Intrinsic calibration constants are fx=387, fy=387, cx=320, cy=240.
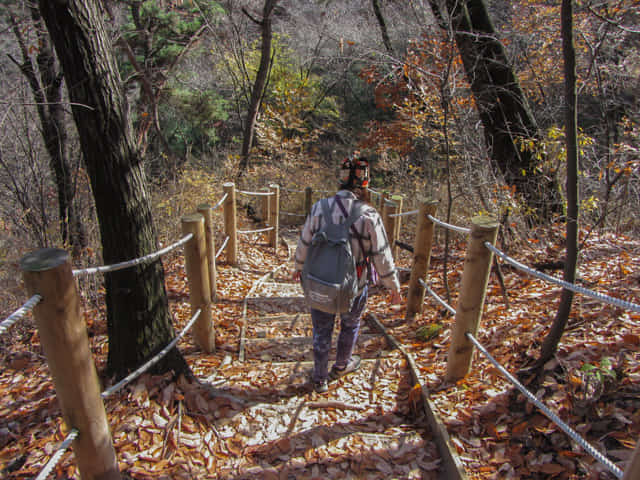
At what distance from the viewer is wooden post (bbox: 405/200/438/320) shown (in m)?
3.66

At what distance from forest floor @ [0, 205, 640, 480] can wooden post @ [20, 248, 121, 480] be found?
0.38 meters

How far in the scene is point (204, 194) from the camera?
7559 millimetres

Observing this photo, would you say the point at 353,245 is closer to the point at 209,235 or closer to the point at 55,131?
the point at 209,235

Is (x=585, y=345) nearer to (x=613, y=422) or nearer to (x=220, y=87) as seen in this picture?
(x=613, y=422)

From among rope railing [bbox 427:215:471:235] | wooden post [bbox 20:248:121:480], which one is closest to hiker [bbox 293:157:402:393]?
rope railing [bbox 427:215:471:235]

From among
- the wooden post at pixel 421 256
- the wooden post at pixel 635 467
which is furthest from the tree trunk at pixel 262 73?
the wooden post at pixel 635 467

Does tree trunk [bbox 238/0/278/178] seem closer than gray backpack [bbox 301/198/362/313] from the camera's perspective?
No

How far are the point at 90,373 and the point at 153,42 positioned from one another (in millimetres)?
12145

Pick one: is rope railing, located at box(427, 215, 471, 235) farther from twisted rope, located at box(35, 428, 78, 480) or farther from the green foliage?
the green foliage

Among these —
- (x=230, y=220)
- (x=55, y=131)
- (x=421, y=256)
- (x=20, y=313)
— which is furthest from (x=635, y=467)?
(x=55, y=131)

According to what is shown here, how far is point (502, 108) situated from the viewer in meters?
5.51

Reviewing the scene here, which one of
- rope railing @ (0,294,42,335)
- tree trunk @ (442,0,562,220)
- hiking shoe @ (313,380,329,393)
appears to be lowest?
hiking shoe @ (313,380,329,393)

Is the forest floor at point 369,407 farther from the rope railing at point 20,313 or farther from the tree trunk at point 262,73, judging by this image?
the tree trunk at point 262,73

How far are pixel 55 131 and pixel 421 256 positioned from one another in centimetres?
487
